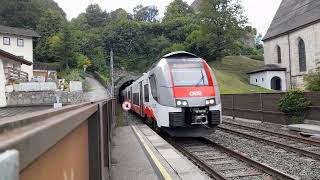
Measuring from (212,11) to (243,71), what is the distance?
38.3 feet

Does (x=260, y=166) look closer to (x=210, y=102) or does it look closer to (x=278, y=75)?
(x=210, y=102)

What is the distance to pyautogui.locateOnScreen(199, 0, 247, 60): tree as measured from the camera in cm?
6981

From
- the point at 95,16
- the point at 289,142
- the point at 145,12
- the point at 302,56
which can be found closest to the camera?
the point at 289,142

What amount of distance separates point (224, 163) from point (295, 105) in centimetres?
959

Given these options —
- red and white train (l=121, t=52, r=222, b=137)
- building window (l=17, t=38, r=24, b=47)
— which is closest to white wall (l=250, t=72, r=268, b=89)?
building window (l=17, t=38, r=24, b=47)

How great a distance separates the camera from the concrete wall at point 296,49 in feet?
165

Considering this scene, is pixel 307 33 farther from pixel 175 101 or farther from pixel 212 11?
pixel 175 101


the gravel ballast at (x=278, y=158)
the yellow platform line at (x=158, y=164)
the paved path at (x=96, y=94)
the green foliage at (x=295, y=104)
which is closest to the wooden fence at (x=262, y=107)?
the green foliage at (x=295, y=104)

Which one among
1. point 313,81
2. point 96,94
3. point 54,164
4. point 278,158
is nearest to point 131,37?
point 96,94

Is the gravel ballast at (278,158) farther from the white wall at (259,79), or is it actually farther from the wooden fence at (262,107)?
the white wall at (259,79)

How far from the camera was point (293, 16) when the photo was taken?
59094 mm

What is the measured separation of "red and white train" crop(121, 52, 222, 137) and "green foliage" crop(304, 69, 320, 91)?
10.6 m

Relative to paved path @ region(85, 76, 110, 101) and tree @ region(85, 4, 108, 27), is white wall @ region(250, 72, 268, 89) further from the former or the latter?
tree @ region(85, 4, 108, 27)

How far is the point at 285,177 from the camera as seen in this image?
27.6 ft
